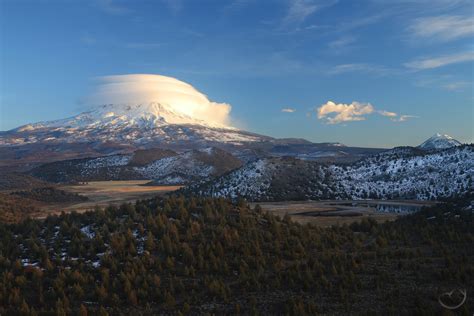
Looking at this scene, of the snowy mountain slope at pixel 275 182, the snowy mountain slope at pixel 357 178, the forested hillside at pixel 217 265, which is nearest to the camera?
the forested hillside at pixel 217 265

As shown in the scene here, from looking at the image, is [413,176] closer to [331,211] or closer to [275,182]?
[275,182]

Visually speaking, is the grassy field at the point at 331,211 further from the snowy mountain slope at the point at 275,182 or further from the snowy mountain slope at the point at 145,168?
the snowy mountain slope at the point at 145,168

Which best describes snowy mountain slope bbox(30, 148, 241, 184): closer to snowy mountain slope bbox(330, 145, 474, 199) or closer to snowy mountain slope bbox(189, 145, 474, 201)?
snowy mountain slope bbox(189, 145, 474, 201)

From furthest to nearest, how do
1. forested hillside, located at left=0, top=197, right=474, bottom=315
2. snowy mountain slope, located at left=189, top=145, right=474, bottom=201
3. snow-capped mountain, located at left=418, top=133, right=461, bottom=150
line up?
snow-capped mountain, located at left=418, top=133, right=461, bottom=150 < snowy mountain slope, located at left=189, top=145, right=474, bottom=201 < forested hillside, located at left=0, top=197, right=474, bottom=315

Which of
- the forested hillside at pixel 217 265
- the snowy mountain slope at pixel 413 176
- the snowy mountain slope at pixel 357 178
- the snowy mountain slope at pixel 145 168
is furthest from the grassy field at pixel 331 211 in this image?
the snowy mountain slope at pixel 145 168

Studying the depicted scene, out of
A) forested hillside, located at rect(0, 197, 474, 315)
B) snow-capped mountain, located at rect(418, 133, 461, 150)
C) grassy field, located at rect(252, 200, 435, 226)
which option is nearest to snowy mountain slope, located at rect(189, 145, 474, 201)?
grassy field, located at rect(252, 200, 435, 226)

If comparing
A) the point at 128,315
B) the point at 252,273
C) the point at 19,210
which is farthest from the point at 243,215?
the point at 19,210
